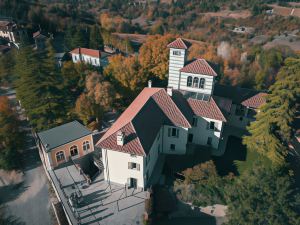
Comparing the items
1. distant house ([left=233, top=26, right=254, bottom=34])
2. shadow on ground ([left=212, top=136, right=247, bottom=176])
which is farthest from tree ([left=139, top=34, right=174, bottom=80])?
distant house ([left=233, top=26, right=254, bottom=34])

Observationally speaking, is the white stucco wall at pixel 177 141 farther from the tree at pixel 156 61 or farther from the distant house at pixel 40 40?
the distant house at pixel 40 40

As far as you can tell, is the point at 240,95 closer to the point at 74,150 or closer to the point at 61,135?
the point at 74,150

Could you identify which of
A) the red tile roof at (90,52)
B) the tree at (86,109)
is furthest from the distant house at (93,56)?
the tree at (86,109)

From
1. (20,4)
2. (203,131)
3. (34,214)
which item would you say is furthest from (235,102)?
(20,4)

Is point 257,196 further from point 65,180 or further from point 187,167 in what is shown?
point 65,180

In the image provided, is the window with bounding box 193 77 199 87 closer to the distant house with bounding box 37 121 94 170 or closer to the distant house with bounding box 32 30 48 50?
the distant house with bounding box 37 121 94 170

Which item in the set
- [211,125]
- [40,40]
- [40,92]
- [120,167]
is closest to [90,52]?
[40,40]
